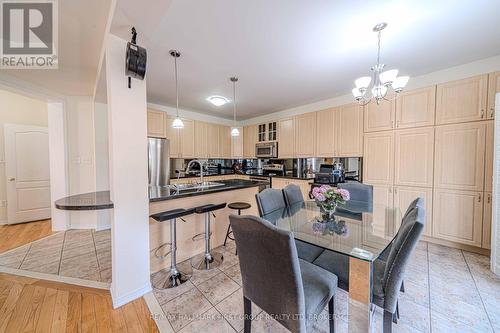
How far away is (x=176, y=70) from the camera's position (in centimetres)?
263

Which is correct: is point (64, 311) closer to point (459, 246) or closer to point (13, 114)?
point (13, 114)

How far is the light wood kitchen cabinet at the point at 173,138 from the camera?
4.18 meters

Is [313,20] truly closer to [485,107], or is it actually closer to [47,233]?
[485,107]

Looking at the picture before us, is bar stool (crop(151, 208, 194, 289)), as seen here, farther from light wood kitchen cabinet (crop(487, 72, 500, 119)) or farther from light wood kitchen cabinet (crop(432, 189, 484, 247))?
light wood kitchen cabinet (crop(487, 72, 500, 119))

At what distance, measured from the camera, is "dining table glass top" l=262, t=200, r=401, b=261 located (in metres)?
1.33

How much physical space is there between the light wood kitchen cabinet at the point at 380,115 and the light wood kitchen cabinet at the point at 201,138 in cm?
349

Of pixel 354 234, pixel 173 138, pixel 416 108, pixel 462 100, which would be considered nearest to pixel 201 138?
pixel 173 138

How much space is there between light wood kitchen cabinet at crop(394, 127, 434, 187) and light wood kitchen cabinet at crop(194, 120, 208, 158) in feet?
12.8

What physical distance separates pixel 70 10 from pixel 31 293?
2.52 metres

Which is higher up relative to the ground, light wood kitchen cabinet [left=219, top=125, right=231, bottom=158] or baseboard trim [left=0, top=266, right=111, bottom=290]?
light wood kitchen cabinet [left=219, top=125, right=231, bottom=158]

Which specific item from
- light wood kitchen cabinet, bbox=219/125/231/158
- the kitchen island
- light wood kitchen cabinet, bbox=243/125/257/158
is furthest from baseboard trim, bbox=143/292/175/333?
light wood kitchen cabinet, bbox=243/125/257/158

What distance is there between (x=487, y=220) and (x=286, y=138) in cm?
330

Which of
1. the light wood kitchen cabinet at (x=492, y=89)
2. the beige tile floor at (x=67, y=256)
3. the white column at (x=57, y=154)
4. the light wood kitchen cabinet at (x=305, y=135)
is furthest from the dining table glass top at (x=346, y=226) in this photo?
the white column at (x=57, y=154)

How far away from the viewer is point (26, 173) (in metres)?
3.76
